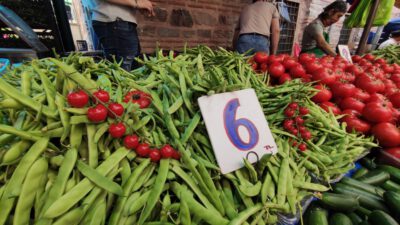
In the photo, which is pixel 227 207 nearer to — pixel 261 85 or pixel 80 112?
pixel 80 112

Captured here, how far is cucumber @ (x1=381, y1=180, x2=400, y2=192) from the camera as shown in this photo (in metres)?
1.09

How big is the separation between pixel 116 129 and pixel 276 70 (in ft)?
3.89

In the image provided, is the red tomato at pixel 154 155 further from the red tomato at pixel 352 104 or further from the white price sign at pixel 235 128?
the red tomato at pixel 352 104

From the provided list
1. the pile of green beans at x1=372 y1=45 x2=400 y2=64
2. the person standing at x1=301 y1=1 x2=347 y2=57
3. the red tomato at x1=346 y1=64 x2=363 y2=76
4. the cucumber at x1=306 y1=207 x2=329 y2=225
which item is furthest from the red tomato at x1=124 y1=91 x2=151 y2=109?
the person standing at x1=301 y1=1 x2=347 y2=57

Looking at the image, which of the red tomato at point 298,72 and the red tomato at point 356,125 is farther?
the red tomato at point 298,72

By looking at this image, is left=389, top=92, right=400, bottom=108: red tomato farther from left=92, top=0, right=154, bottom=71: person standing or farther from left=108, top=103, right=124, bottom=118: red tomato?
left=92, top=0, right=154, bottom=71: person standing

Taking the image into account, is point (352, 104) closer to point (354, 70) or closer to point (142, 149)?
point (354, 70)

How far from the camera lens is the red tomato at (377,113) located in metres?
1.33

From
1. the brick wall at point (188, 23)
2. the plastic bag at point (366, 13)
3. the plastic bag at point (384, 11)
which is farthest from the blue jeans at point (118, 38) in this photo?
the plastic bag at point (384, 11)

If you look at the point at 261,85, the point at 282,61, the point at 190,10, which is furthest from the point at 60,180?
the point at 190,10

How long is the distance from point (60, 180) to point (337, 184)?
1.13 m

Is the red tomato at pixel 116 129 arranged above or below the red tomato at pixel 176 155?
above

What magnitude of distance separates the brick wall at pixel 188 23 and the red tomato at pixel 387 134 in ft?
8.56

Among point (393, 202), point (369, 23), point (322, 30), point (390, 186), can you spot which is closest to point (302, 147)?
point (393, 202)
